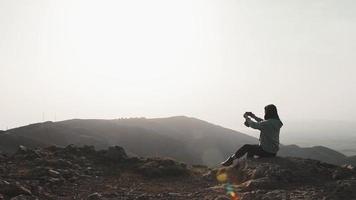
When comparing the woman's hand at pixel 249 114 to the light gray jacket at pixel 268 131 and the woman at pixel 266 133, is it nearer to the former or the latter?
the woman at pixel 266 133

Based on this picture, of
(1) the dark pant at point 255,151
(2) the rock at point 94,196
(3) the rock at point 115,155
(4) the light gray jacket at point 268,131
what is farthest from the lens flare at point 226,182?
(3) the rock at point 115,155

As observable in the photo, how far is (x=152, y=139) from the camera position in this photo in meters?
153

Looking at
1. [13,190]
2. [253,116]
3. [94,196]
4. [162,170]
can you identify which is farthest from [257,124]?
[13,190]

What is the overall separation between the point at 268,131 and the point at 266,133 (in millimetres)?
118

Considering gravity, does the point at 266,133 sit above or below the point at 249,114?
below

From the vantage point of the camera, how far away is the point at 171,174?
17.5 meters

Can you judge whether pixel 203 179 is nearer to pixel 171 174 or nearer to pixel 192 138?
pixel 171 174

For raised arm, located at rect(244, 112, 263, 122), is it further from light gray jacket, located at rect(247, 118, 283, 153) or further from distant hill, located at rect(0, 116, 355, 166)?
distant hill, located at rect(0, 116, 355, 166)

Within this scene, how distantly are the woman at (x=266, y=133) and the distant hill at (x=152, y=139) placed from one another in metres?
99.9

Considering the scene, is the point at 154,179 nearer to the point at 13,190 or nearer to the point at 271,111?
the point at 271,111

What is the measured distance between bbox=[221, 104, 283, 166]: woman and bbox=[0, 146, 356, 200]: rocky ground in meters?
0.48

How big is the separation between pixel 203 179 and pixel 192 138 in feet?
506

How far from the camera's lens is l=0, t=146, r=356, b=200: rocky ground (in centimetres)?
1192

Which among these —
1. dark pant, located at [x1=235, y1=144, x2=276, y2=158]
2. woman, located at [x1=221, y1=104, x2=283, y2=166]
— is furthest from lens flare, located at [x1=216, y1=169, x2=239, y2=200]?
dark pant, located at [x1=235, y1=144, x2=276, y2=158]
